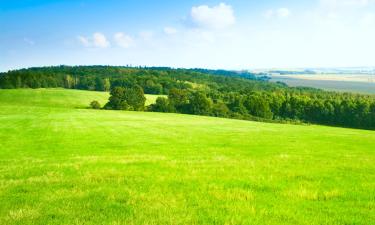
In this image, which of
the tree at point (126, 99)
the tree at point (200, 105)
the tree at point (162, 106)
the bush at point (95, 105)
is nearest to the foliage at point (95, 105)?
the bush at point (95, 105)

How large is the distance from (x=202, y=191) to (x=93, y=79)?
641 ft

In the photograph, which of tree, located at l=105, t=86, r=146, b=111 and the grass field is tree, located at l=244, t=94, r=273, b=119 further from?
the grass field

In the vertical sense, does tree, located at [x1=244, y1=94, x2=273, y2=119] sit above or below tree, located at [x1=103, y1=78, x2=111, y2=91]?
below

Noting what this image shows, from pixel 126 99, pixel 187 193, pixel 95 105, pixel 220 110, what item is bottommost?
pixel 220 110

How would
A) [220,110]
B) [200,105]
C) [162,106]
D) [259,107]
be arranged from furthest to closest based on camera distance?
1. [259,107]
2. [162,106]
3. [200,105]
4. [220,110]

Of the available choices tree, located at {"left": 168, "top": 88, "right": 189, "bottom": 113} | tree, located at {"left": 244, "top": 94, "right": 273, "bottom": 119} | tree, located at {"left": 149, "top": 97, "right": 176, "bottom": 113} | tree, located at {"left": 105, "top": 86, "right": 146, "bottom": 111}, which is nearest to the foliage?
tree, located at {"left": 105, "top": 86, "right": 146, "bottom": 111}

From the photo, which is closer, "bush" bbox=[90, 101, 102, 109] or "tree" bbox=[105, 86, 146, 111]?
"tree" bbox=[105, 86, 146, 111]

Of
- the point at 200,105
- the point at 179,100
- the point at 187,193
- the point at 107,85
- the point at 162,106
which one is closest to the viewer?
the point at 187,193

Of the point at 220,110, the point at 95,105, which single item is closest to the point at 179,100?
the point at 220,110

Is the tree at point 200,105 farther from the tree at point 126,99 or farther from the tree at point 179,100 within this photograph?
the tree at point 126,99

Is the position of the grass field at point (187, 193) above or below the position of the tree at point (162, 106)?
above

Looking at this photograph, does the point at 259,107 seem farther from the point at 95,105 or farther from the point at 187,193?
the point at 187,193

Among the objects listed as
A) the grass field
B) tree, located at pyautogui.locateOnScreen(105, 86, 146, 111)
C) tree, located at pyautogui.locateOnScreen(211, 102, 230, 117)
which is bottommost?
tree, located at pyautogui.locateOnScreen(211, 102, 230, 117)

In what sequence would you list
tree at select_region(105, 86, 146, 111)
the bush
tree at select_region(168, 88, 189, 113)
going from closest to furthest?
tree at select_region(105, 86, 146, 111) < the bush < tree at select_region(168, 88, 189, 113)
